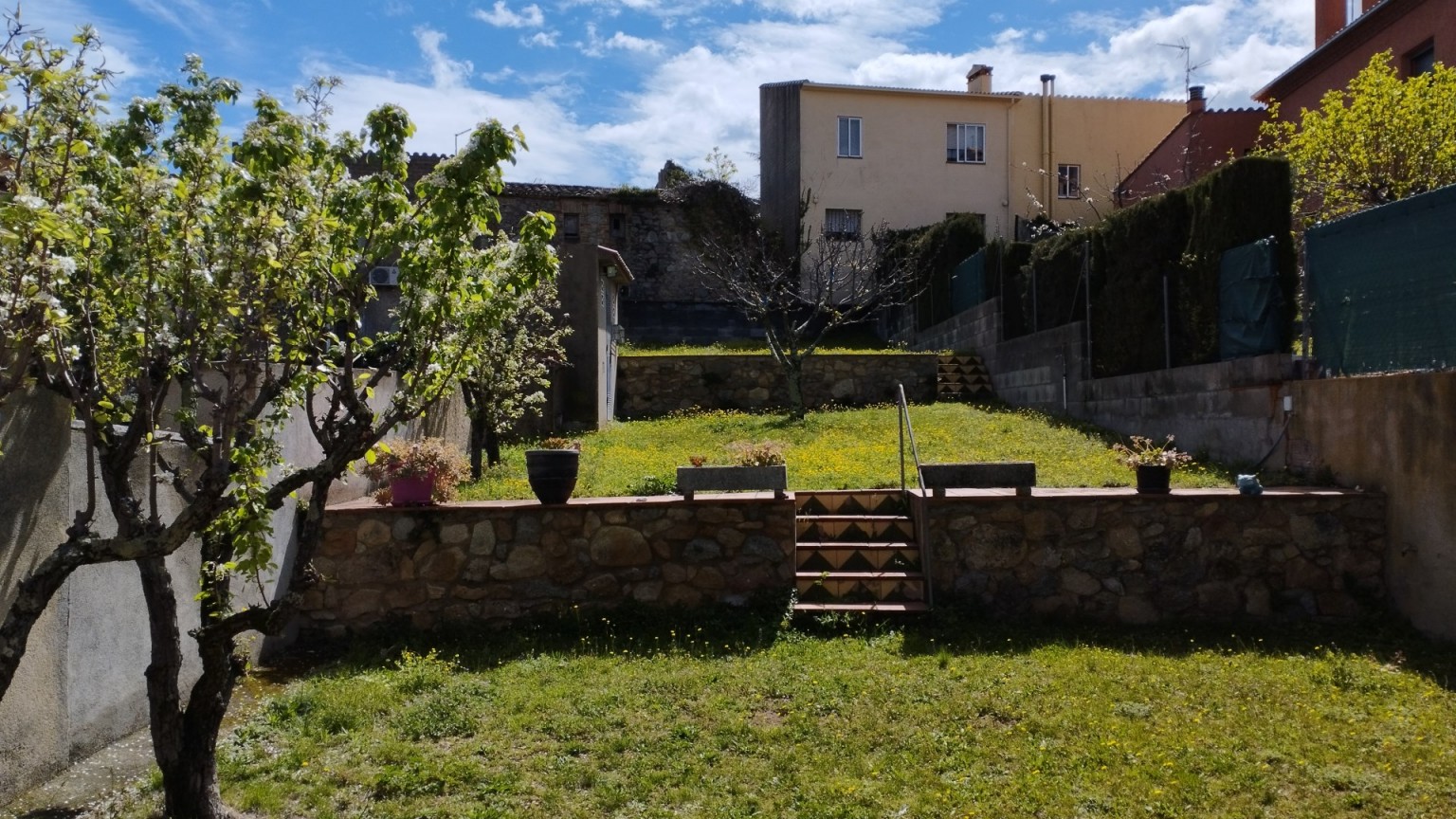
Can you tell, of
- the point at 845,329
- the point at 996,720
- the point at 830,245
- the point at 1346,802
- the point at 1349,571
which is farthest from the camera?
the point at 845,329

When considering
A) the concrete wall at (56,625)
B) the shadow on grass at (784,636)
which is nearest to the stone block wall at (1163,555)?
the shadow on grass at (784,636)

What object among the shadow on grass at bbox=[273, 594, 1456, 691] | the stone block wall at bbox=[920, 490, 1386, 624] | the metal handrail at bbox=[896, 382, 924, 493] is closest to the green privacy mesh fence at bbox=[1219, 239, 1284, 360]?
the stone block wall at bbox=[920, 490, 1386, 624]

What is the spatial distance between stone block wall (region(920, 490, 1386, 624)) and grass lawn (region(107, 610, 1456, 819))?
365mm

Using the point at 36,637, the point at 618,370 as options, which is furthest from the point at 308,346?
the point at 618,370

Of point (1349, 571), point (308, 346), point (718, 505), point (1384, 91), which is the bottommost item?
point (1349, 571)

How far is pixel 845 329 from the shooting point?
22828 mm

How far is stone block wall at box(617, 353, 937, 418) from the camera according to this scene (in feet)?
54.8

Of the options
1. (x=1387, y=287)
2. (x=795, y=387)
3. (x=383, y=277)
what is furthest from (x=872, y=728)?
(x=795, y=387)

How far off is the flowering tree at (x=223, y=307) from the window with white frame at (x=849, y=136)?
20885 mm

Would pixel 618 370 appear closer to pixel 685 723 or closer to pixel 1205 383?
pixel 1205 383

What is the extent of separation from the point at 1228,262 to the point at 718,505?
18.8ft

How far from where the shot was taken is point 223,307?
146 inches

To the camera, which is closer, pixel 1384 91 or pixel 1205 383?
pixel 1205 383

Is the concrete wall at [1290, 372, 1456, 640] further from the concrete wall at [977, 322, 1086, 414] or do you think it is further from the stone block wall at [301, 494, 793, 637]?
the concrete wall at [977, 322, 1086, 414]
